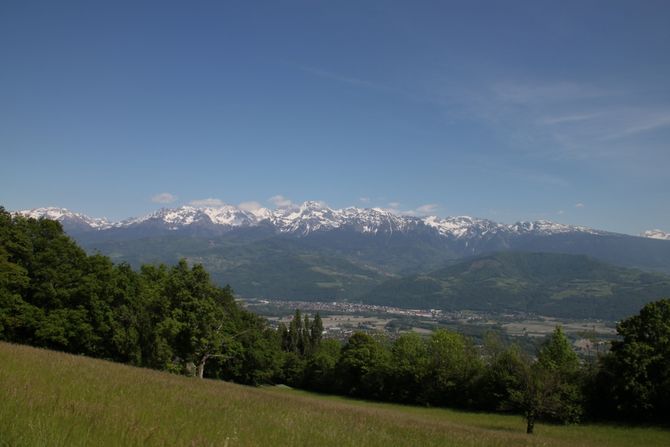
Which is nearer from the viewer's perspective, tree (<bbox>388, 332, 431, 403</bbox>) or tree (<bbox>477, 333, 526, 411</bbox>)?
tree (<bbox>477, 333, 526, 411</bbox>)

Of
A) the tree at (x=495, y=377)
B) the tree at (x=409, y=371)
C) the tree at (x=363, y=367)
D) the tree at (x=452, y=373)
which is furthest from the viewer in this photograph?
the tree at (x=363, y=367)

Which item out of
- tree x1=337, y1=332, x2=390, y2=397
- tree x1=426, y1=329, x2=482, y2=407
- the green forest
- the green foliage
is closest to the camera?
the green forest

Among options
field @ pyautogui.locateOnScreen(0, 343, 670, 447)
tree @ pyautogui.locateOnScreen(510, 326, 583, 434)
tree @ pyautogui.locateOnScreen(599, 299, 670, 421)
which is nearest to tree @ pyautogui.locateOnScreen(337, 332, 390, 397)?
tree @ pyautogui.locateOnScreen(510, 326, 583, 434)

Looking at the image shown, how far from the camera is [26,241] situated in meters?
41.3

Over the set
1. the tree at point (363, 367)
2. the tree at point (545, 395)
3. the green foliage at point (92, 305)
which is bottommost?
the tree at point (363, 367)

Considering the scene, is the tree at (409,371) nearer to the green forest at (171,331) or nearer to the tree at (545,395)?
the green forest at (171,331)

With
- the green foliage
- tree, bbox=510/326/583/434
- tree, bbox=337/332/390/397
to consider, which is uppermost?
the green foliage

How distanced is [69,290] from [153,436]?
43.0 metres

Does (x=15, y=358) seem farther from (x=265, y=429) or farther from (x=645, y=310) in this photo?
(x=645, y=310)

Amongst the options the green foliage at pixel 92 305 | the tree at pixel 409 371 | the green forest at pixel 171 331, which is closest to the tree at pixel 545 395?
the green forest at pixel 171 331

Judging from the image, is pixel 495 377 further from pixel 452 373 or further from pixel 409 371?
pixel 409 371

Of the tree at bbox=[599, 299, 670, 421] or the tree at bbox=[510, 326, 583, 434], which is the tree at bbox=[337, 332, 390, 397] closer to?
the tree at bbox=[510, 326, 583, 434]

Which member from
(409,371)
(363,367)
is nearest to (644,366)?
(409,371)

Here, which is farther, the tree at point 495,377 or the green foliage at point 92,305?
the tree at point 495,377
